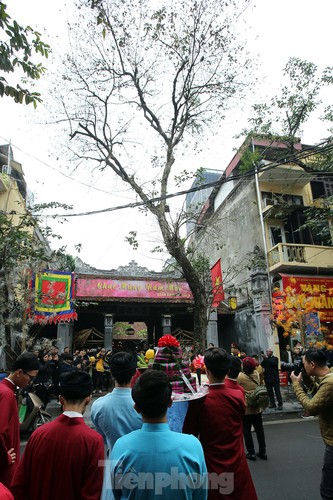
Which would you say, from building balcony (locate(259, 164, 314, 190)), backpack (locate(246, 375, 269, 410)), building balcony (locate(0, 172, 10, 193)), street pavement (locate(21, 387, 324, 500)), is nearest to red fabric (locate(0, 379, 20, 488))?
street pavement (locate(21, 387, 324, 500))

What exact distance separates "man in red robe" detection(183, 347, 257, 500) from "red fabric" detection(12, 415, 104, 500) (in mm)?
904

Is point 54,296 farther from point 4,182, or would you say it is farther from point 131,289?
point 4,182

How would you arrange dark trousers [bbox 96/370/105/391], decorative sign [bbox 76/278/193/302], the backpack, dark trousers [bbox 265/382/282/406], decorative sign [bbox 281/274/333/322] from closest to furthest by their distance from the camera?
the backpack → dark trousers [bbox 265/382/282/406] → dark trousers [bbox 96/370/105/391] → decorative sign [bbox 281/274/333/322] → decorative sign [bbox 76/278/193/302]

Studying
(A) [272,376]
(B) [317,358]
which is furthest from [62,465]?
(A) [272,376]

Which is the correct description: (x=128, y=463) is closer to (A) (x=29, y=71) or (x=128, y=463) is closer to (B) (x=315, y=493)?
(B) (x=315, y=493)

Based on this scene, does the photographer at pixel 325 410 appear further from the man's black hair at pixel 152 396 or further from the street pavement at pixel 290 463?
the man's black hair at pixel 152 396

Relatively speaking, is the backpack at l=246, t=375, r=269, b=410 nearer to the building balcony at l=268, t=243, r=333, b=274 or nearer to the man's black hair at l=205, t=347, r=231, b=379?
the man's black hair at l=205, t=347, r=231, b=379

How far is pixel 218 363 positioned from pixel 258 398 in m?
3.03

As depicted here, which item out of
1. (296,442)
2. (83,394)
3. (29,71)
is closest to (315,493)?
(296,442)

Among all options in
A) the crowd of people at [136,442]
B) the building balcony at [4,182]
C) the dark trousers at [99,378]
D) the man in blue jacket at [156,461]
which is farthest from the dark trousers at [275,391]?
the building balcony at [4,182]

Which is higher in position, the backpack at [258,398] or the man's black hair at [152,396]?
the man's black hair at [152,396]

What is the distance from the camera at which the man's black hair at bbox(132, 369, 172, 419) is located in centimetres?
171

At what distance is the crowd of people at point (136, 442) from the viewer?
1.60m

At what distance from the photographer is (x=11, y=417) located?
2734mm
